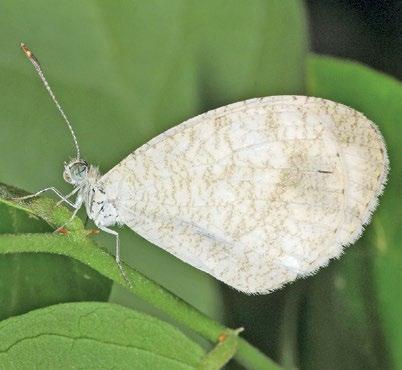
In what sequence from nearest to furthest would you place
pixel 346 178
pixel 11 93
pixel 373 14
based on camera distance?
1. pixel 346 178
2. pixel 11 93
3. pixel 373 14

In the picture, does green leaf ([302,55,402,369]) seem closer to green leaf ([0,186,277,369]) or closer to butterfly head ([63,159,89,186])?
green leaf ([0,186,277,369])

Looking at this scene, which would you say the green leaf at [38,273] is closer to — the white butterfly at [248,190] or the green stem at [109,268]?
the green stem at [109,268]

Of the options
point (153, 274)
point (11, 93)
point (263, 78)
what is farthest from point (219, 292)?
point (11, 93)

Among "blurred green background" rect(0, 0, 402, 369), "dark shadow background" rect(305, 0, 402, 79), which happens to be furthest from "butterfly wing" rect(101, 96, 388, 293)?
"dark shadow background" rect(305, 0, 402, 79)

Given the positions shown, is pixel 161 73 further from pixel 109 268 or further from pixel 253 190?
pixel 109 268

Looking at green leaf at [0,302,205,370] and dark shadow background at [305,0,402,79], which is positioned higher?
dark shadow background at [305,0,402,79]

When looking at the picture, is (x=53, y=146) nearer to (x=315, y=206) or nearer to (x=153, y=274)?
(x=153, y=274)

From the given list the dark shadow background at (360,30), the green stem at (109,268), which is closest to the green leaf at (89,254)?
the green stem at (109,268)
